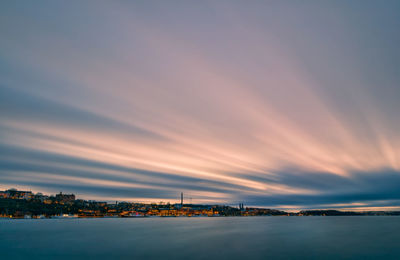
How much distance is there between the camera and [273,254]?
4269 centimetres

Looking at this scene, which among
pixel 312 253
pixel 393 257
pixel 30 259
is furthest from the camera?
pixel 312 253

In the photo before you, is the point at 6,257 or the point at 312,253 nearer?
the point at 6,257

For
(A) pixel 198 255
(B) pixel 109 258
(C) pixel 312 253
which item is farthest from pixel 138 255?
(C) pixel 312 253

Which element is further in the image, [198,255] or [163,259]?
[198,255]

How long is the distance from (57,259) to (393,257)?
52947 mm

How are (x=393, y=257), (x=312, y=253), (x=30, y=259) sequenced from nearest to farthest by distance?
(x=30, y=259), (x=393, y=257), (x=312, y=253)

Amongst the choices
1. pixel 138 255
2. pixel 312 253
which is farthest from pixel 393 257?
pixel 138 255

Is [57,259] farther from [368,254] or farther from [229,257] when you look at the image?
[368,254]

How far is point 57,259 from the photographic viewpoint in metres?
37.9

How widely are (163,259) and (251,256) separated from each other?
14312 millimetres

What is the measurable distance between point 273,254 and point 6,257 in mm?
42970

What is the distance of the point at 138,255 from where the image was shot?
135 feet

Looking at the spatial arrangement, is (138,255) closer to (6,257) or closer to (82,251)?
(82,251)

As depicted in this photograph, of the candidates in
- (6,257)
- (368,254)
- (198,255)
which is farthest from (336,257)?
(6,257)
